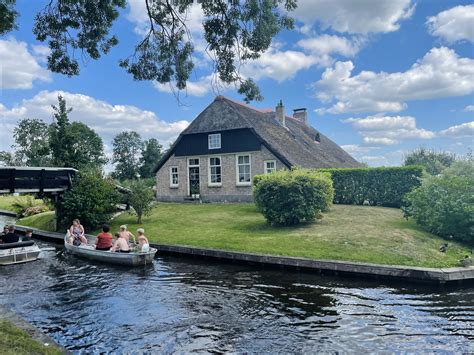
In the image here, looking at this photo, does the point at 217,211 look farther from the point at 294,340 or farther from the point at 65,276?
the point at 294,340

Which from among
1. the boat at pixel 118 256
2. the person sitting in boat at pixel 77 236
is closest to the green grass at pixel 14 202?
the person sitting in boat at pixel 77 236

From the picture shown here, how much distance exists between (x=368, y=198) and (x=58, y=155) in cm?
1913

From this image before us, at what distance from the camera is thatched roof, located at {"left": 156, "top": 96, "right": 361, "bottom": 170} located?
2609 centimetres

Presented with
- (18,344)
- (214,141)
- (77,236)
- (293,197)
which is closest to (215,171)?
(214,141)

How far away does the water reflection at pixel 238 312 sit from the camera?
696 cm

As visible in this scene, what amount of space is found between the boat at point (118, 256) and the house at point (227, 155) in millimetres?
12967

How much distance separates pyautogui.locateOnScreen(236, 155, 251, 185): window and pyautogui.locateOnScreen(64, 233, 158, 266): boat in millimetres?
13233

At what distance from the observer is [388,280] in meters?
10.7

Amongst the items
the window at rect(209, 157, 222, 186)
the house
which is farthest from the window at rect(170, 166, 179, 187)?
the window at rect(209, 157, 222, 186)

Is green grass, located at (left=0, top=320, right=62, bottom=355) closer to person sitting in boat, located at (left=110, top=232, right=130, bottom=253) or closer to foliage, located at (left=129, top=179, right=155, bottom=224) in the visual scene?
person sitting in boat, located at (left=110, top=232, right=130, bottom=253)

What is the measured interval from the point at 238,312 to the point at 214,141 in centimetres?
2056

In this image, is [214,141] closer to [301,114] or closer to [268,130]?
[268,130]

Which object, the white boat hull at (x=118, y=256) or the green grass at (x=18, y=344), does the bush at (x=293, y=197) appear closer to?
the white boat hull at (x=118, y=256)

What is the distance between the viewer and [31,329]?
20.4 feet
